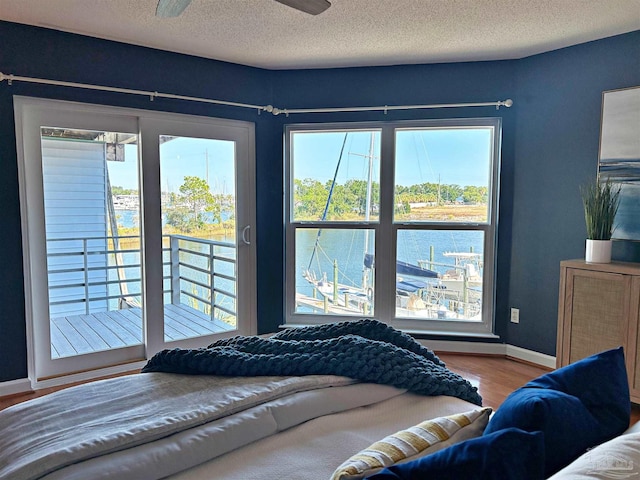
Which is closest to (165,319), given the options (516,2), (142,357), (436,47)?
(142,357)

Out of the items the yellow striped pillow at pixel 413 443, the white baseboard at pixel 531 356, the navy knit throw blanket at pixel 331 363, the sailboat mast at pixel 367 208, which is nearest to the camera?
the yellow striped pillow at pixel 413 443

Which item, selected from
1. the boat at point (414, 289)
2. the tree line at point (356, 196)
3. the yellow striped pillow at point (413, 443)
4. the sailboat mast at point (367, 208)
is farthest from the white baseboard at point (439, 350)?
the yellow striped pillow at point (413, 443)

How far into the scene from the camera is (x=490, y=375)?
324cm

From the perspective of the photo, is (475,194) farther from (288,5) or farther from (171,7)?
(171,7)

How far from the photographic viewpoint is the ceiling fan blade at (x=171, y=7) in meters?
1.91

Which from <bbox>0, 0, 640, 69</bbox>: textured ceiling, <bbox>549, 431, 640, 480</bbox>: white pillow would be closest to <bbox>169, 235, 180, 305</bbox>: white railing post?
<bbox>0, 0, 640, 69</bbox>: textured ceiling

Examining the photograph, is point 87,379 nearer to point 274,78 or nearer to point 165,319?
point 165,319

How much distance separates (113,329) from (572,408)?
317cm

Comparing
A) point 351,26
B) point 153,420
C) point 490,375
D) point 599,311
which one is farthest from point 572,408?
point 351,26

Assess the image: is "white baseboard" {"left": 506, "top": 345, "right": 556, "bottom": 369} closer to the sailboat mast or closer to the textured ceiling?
the sailboat mast

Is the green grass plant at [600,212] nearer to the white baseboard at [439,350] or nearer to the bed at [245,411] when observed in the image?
the white baseboard at [439,350]

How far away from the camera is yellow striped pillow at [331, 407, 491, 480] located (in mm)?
929

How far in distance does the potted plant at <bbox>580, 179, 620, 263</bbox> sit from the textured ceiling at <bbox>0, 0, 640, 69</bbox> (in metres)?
1.09

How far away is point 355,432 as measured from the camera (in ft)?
4.25
